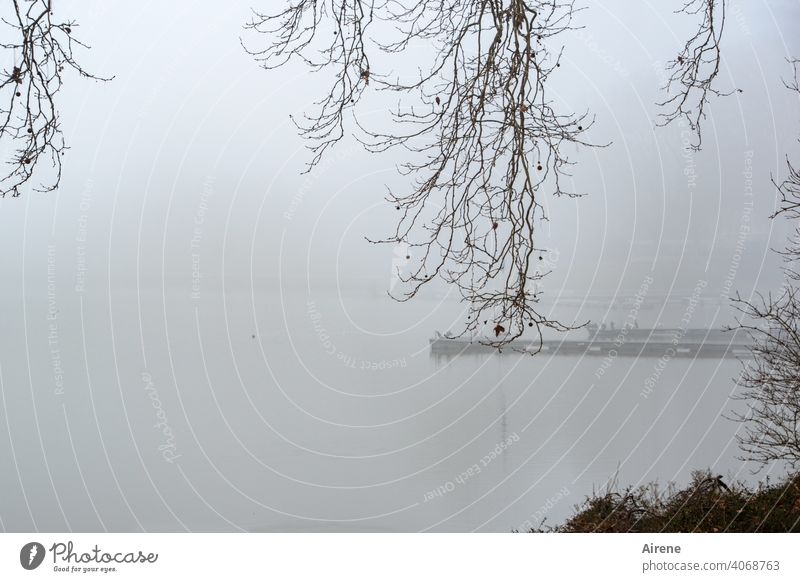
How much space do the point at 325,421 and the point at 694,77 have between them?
1781 mm

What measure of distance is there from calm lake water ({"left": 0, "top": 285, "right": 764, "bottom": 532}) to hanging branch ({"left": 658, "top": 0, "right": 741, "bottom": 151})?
0.71m

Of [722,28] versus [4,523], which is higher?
[722,28]

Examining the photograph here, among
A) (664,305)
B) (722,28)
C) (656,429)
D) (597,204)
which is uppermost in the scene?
(722,28)

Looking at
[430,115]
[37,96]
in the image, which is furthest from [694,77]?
[37,96]

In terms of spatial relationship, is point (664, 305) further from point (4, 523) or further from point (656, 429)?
point (4, 523)

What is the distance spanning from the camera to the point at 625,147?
9.73 feet

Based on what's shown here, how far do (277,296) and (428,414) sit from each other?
70 centimetres

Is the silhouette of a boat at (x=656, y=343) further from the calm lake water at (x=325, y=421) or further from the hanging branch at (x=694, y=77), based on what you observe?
the hanging branch at (x=694, y=77)

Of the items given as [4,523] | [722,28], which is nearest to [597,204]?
[722,28]

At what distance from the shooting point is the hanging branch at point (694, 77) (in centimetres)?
281

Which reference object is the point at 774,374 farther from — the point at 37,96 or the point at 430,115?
the point at 37,96

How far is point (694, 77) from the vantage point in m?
2.83
